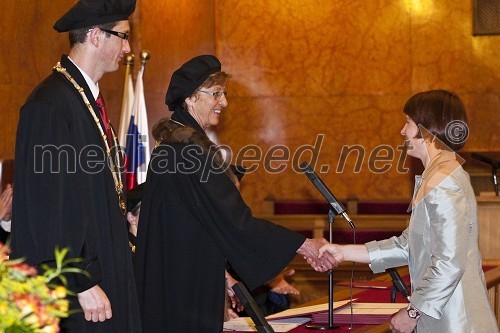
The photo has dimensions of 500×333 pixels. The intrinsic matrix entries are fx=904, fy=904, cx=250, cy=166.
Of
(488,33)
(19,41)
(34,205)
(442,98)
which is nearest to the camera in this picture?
(34,205)

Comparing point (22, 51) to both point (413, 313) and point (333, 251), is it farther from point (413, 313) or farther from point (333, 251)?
point (413, 313)

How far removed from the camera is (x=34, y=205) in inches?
125

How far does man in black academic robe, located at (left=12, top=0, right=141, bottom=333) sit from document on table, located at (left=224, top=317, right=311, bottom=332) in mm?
745

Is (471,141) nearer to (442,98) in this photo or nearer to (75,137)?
(442,98)

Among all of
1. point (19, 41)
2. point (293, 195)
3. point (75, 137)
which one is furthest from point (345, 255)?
point (293, 195)

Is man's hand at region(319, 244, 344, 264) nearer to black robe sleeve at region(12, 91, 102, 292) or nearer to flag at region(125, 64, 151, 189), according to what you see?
black robe sleeve at region(12, 91, 102, 292)

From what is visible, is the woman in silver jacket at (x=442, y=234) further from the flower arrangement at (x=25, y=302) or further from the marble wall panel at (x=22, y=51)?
the marble wall panel at (x=22, y=51)

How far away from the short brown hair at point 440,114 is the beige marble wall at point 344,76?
333 inches

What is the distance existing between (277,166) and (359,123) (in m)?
1.32

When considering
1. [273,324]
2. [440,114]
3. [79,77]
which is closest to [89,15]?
[79,77]

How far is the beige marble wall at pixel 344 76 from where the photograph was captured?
12148 millimetres

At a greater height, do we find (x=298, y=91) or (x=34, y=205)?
(x=298, y=91)

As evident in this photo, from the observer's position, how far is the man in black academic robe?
3.15 m

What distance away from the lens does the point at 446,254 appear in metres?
3.66
